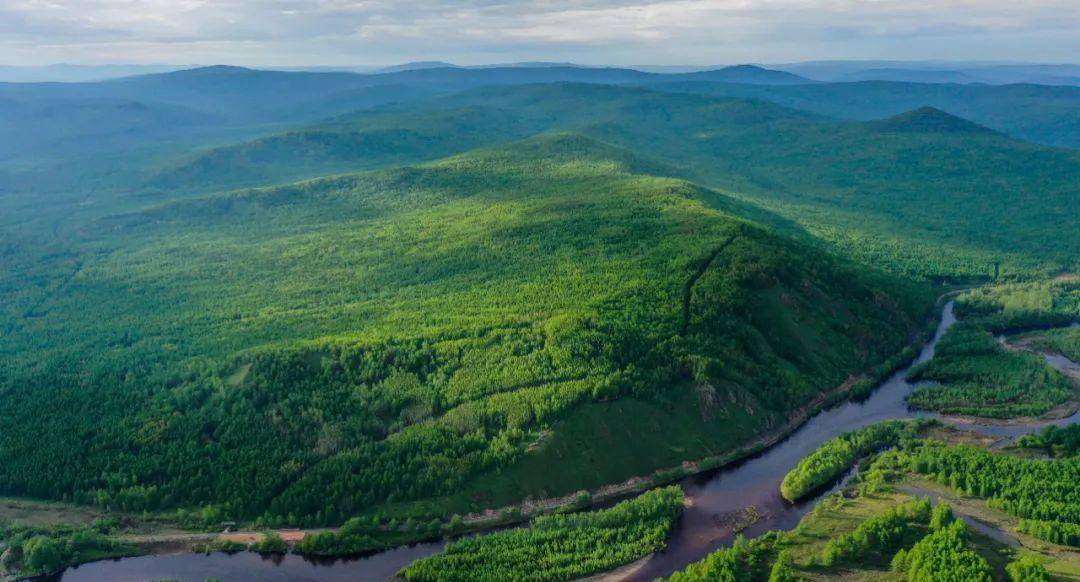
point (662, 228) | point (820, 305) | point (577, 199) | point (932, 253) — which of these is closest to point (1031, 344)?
point (820, 305)

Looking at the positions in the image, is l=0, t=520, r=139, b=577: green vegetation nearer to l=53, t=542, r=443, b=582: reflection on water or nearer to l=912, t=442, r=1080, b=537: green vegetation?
l=53, t=542, r=443, b=582: reflection on water

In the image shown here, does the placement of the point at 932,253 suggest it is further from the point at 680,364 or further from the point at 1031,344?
the point at 680,364

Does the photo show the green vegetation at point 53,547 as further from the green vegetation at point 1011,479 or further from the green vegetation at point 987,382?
the green vegetation at point 987,382

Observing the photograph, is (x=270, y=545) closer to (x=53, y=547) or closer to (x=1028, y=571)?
(x=53, y=547)

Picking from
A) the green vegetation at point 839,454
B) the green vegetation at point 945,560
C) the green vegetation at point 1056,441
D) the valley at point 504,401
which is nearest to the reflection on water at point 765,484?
the valley at point 504,401

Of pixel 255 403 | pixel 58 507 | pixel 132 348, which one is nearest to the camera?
pixel 58 507

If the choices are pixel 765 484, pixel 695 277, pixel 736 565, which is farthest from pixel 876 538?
pixel 695 277
